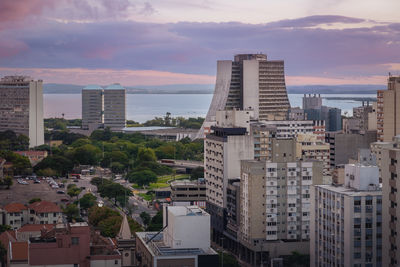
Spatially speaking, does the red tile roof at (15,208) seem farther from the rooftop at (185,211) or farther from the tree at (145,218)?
the rooftop at (185,211)

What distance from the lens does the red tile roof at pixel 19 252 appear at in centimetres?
2077

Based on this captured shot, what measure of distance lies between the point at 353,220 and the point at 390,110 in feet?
70.6

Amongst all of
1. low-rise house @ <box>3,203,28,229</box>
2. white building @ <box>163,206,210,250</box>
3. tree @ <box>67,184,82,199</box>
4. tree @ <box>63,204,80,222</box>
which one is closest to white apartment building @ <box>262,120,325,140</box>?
tree @ <box>67,184,82,199</box>

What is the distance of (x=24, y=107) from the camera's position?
228 feet

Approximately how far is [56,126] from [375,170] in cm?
7139

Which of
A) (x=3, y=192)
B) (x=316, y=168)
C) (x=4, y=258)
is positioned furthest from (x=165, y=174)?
(x=4, y=258)

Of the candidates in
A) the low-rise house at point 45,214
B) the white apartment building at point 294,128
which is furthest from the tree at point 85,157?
the low-rise house at point 45,214

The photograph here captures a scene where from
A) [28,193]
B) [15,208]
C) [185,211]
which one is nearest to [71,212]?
[15,208]

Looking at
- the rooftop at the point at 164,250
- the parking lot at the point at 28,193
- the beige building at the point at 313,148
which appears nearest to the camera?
the rooftop at the point at 164,250

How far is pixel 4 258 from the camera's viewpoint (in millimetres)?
23000

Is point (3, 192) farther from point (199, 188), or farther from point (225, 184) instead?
point (225, 184)

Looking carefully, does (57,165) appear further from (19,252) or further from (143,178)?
(19,252)

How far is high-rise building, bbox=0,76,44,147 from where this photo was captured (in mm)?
69000

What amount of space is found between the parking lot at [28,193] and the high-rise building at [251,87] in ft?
59.3
